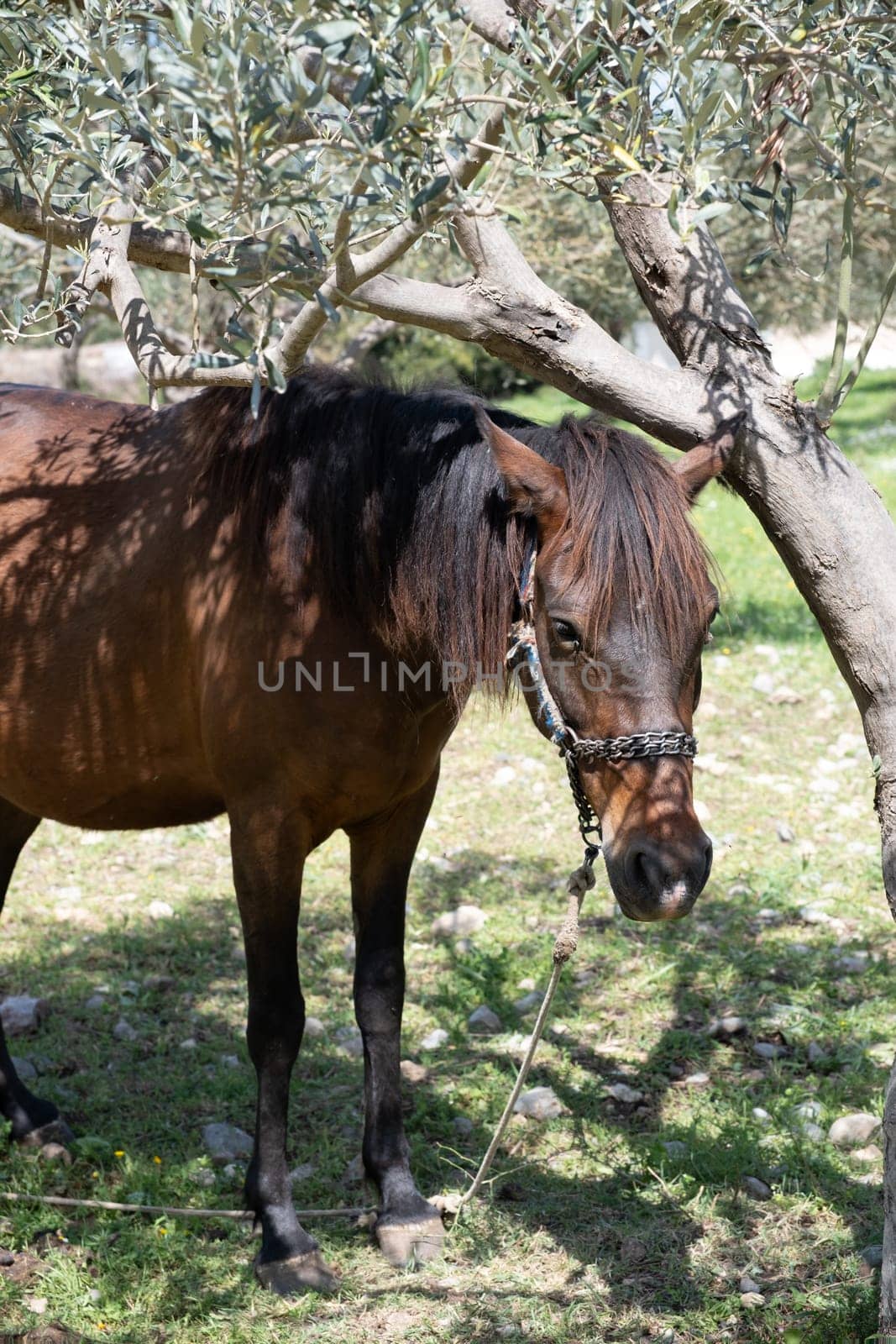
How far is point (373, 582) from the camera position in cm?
327

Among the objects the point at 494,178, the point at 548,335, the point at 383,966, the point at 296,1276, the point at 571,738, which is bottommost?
the point at 296,1276

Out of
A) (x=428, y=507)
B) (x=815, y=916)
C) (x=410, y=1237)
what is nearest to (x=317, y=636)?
(x=428, y=507)

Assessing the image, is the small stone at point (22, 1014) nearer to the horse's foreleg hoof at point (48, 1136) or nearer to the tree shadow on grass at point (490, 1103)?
the tree shadow on grass at point (490, 1103)

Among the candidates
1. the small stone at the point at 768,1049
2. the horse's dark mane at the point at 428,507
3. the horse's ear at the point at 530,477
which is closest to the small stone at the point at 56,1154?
the horse's dark mane at the point at 428,507

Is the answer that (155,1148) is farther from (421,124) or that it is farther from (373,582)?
(421,124)

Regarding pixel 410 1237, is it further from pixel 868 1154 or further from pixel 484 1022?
pixel 868 1154

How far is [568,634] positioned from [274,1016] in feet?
4.92

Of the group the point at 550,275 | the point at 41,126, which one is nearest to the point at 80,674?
the point at 41,126

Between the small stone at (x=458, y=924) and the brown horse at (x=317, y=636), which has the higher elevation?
the brown horse at (x=317, y=636)

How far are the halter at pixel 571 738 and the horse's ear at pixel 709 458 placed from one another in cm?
39

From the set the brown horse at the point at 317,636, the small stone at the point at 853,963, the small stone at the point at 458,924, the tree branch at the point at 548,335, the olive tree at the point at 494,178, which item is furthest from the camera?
the small stone at the point at 458,924

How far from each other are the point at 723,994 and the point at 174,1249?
7.33ft

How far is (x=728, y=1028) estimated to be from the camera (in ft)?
14.5

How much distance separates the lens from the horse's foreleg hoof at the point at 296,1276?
327 cm
